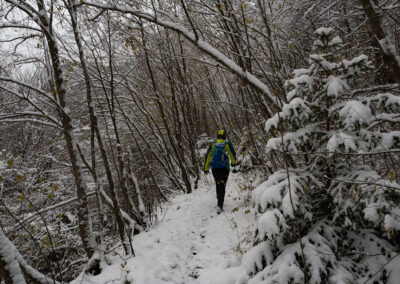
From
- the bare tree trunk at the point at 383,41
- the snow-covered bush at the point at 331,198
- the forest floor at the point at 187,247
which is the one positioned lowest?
the forest floor at the point at 187,247

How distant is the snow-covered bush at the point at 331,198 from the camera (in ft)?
6.93

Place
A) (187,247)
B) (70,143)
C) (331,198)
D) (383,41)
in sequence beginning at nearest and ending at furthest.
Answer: (383,41) → (331,198) → (70,143) → (187,247)

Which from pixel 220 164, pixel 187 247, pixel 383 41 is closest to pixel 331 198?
pixel 383 41

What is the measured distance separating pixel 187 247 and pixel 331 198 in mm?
2869

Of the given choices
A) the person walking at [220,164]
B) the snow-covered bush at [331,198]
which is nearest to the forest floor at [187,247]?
the person walking at [220,164]

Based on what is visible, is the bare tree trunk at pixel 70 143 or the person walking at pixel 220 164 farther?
the person walking at pixel 220 164

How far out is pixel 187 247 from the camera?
14.6 ft

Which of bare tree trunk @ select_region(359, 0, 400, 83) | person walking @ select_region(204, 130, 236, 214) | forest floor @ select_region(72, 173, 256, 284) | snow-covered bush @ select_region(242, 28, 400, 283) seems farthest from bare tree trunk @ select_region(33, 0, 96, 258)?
bare tree trunk @ select_region(359, 0, 400, 83)

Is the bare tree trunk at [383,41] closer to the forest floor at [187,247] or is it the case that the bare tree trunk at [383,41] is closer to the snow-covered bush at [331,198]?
the snow-covered bush at [331,198]

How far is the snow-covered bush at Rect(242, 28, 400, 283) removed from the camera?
2113 millimetres

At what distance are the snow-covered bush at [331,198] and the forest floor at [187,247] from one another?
114cm

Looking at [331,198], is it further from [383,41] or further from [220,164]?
[220,164]

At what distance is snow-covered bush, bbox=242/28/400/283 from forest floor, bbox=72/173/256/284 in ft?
3.75

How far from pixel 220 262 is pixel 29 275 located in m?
2.56
